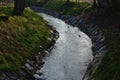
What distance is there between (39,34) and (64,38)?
805 cm

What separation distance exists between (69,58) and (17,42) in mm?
6855

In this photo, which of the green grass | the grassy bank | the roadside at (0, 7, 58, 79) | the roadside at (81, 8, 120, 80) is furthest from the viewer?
the green grass

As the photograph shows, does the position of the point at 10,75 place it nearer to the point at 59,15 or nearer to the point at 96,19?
the point at 96,19

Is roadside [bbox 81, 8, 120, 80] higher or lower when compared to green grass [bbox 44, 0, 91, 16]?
higher

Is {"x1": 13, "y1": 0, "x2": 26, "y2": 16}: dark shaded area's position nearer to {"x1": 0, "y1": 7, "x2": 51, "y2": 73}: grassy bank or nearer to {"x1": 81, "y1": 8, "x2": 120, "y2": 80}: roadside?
{"x1": 0, "y1": 7, "x2": 51, "y2": 73}: grassy bank

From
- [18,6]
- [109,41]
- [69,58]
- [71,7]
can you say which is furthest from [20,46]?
[71,7]

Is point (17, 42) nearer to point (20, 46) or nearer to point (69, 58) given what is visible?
point (20, 46)

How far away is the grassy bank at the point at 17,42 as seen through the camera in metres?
31.8

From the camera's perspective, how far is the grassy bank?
31.8 metres

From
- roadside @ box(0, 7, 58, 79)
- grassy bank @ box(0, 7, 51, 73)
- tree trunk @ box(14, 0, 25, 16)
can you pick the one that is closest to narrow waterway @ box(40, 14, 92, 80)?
roadside @ box(0, 7, 58, 79)

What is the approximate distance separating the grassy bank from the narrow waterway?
2.30 m

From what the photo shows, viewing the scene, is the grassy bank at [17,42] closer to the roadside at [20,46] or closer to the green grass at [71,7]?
the roadside at [20,46]

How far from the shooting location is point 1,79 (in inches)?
1082

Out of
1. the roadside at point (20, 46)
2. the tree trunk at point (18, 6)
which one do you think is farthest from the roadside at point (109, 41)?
the tree trunk at point (18, 6)
